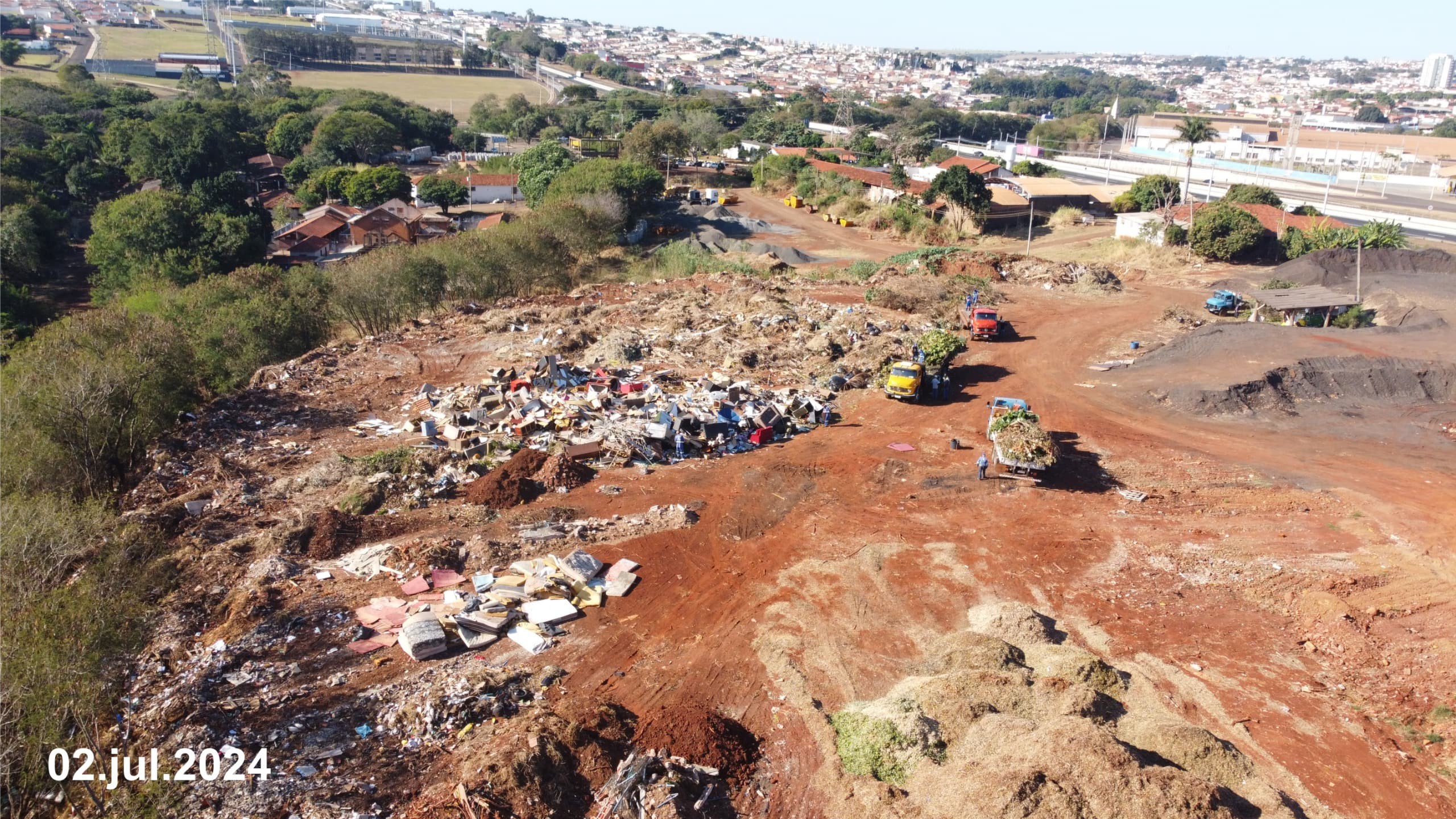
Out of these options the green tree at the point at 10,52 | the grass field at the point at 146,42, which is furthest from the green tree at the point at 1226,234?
the grass field at the point at 146,42

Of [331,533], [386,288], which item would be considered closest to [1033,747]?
[331,533]

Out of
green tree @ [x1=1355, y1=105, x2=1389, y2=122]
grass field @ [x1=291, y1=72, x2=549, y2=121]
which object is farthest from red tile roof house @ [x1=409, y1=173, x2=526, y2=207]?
green tree @ [x1=1355, y1=105, x2=1389, y2=122]

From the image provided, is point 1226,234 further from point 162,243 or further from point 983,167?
point 162,243

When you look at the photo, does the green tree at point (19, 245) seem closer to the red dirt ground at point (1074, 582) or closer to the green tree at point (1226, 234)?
the red dirt ground at point (1074, 582)

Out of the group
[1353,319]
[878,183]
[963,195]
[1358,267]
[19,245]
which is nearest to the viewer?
[1353,319]

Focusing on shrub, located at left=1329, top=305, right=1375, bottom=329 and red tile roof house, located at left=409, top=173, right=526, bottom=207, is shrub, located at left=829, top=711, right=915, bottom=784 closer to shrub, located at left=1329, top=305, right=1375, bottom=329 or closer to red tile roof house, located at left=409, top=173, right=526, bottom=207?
shrub, located at left=1329, top=305, right=1375, bottom=329

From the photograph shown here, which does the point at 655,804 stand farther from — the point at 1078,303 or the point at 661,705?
the point at 1078,303
